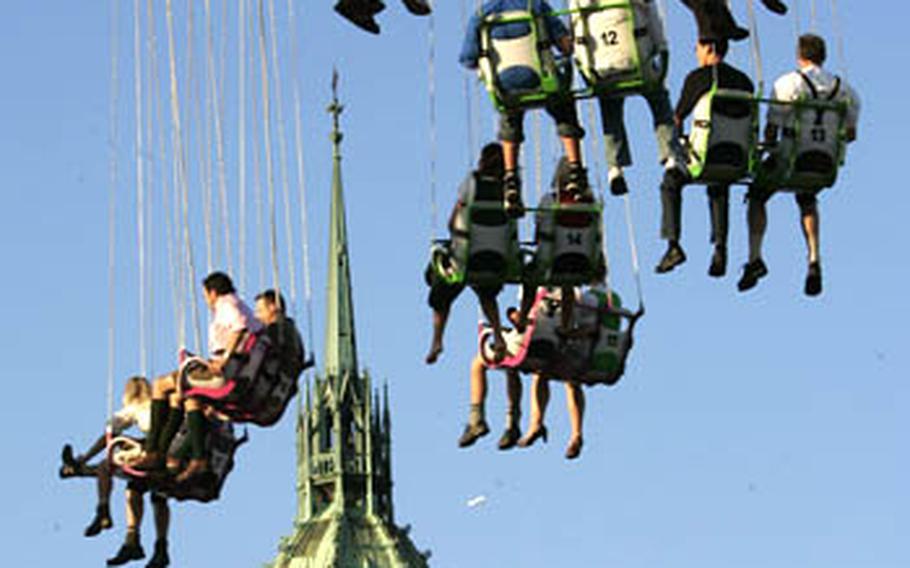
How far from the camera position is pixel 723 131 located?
1602 inches

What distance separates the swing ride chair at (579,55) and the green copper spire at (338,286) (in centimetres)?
11391

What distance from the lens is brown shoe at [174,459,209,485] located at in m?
43.0

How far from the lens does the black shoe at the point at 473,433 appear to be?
42.4 meters

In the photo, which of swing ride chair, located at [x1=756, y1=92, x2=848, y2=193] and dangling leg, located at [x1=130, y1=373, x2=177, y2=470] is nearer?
swing ride chair, located at [x1=756, y1=92, x2=848, y2=193]

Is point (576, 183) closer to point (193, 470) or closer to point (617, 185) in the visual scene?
point (617, 185)

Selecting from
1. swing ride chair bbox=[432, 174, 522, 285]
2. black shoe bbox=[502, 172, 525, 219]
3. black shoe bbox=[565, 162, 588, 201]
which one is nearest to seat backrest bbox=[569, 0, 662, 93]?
black shoe bbox=[565, 162, 588, 201]

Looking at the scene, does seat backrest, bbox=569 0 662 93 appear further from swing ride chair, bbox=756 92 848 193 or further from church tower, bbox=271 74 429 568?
church tower, bbox=271 74 429 568

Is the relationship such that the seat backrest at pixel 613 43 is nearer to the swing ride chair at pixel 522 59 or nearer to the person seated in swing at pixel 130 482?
the swing ride chair at pixel 522 59

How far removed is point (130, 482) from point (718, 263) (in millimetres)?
6991

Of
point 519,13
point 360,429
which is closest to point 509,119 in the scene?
point 519,13

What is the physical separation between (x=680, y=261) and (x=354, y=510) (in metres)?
117

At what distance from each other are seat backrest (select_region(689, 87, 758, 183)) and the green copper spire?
11439cm

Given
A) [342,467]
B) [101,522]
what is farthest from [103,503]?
[342,467]

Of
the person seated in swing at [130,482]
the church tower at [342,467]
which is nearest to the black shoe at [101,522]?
the person seated in swing at [130,482]
